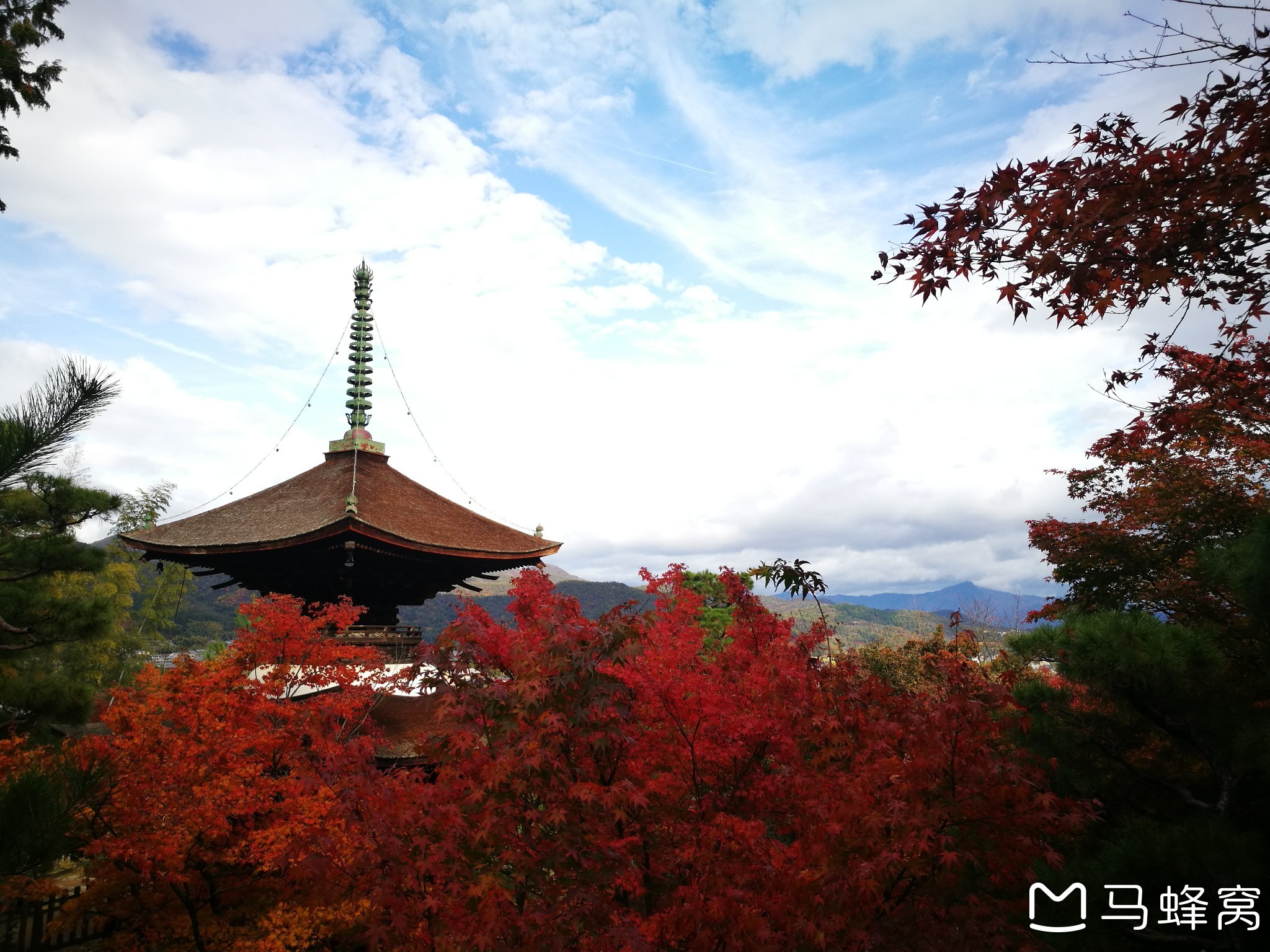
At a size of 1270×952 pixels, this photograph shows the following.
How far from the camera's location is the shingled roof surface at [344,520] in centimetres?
1170

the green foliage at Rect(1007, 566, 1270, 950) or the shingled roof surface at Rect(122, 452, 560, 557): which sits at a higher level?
the shingled roof surface at Rect(122, 452, 560, 557)

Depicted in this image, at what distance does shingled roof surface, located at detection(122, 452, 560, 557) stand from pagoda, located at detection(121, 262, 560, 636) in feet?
0.09

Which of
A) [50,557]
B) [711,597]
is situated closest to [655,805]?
[50,557]

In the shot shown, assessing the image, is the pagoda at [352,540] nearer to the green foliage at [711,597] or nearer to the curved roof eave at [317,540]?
the curved roof eave at [317,540]

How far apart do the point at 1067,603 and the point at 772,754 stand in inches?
284

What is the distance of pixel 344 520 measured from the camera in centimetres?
1093

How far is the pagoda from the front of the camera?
11.6 meters

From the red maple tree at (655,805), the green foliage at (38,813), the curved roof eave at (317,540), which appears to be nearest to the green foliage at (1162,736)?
the red maple tree at (655,805)

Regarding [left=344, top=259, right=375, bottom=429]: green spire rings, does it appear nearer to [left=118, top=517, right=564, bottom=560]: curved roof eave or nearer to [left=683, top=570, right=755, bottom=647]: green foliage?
[left=118, top=517, right=564, bottom=560]: curved roof eave

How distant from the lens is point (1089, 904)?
3.85m

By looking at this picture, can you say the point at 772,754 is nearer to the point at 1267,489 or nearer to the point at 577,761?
the point at 577,761

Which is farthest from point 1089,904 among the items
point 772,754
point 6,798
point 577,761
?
point 6,798

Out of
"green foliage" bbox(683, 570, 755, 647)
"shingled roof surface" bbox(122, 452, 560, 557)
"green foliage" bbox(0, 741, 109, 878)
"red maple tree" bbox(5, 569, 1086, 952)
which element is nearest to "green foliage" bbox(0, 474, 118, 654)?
"shingled roof surface" bbox(122, 452, 560, 557)

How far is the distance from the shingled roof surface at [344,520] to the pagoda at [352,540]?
0.03 metres
